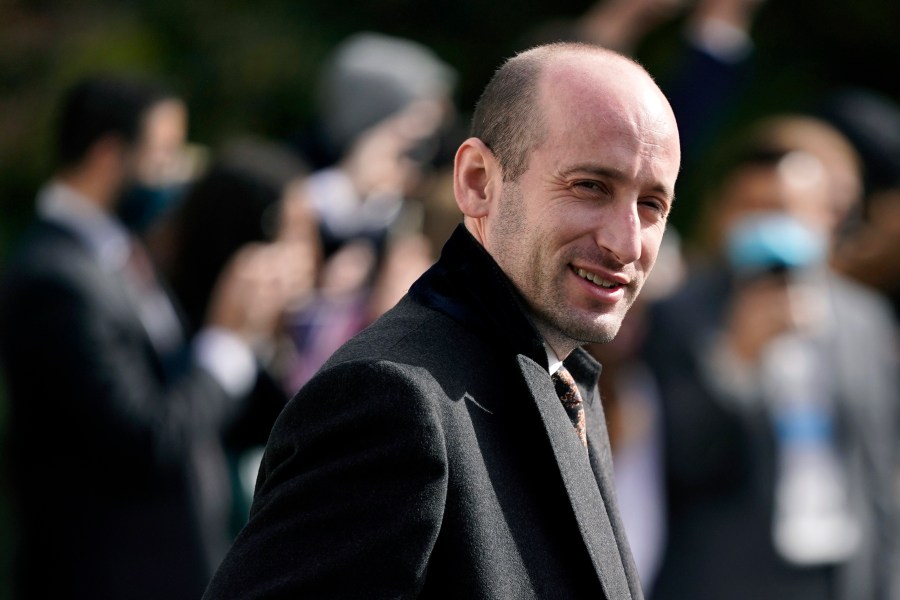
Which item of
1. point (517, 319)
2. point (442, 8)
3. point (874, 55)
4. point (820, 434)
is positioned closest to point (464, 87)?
point (442, 8)

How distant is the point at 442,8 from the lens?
8.23m

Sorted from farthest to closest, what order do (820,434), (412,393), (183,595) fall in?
1. (820,434)
2. (183,595)
3. (412,393)

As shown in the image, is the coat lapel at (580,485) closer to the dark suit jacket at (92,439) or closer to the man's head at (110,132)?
the dark suit jacket at (92,439)

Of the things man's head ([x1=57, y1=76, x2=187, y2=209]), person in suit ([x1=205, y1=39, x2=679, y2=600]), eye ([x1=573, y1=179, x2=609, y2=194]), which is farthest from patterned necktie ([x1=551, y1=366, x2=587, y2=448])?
man's head ([x1=57, y1=76, x2=187, y2=209])

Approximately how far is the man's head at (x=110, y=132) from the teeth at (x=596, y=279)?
291cm

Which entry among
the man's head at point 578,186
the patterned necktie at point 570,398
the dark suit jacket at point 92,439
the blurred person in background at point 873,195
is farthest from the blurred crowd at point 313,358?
the man's head at point 578,186

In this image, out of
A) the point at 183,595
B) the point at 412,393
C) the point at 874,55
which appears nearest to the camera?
the point at 412,393

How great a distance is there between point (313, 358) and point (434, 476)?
2.90m

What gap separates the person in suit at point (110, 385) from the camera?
442 cm

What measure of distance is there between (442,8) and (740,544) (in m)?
4.20

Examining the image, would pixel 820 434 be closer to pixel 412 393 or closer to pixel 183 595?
pixel 183 595

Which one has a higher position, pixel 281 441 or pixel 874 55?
pixel 281 441

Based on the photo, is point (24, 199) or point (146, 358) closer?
point (146, 358)

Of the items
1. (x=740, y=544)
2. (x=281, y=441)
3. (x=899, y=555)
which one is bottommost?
(x=899, y=555)
